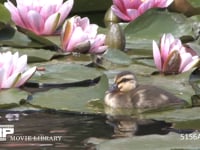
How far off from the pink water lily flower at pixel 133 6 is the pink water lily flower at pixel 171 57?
114cm

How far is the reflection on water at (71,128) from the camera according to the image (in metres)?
3.83

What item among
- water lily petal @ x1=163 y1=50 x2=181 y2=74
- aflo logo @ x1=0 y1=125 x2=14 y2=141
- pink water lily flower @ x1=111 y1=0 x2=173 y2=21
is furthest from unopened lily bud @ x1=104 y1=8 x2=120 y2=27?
aflo logo @ x1=0 y1=125 x2=14 y2=141

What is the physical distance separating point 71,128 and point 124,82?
556 millimetres

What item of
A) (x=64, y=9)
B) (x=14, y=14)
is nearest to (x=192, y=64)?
(x=64, y=9)

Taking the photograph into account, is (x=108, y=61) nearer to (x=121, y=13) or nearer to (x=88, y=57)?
(x=88, y=57)

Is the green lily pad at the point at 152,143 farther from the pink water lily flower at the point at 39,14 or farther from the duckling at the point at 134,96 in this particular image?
the pink water lily flower at the point at 39,14

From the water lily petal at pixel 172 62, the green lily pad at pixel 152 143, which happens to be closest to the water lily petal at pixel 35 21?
the water lily petal at pixel 172 62

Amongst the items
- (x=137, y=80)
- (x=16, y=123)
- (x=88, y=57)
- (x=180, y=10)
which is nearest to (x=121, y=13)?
(x=180, y=10)

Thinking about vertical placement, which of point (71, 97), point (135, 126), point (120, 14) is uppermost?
point (120, 14)

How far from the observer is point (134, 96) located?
4512 mm

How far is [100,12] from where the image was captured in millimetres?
7137

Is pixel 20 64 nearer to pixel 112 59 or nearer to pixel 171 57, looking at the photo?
pixel 112 59

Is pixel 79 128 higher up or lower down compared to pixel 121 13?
lower down

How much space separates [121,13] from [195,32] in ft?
2.13
